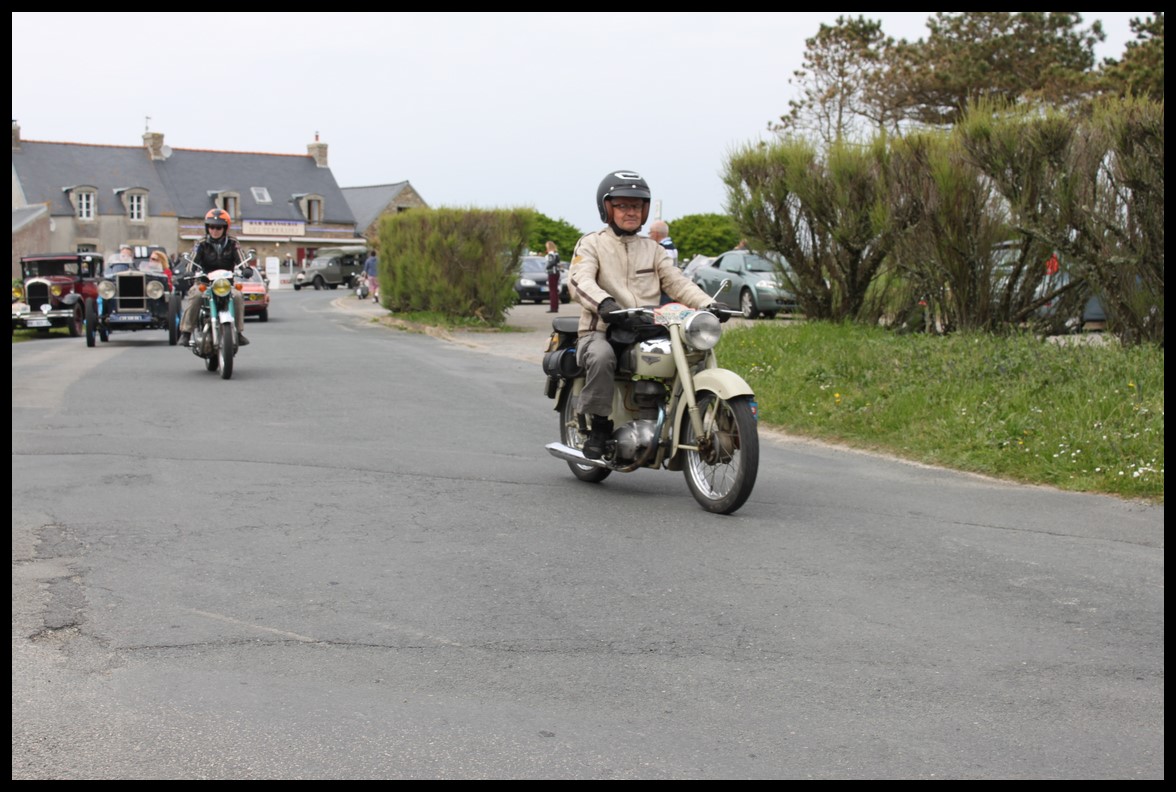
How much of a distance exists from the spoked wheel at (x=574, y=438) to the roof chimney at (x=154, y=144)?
290 feet

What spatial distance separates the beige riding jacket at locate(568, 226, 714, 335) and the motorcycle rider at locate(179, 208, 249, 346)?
805 centimetres

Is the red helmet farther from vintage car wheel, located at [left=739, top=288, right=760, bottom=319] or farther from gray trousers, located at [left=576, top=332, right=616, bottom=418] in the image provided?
vintage car wheel, located at [left=739, top=288, right=760, bottom=319]

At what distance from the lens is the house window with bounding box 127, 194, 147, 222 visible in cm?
8655

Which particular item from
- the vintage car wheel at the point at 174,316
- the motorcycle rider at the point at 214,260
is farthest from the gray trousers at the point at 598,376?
the vintage car wheel at the point at 174,316

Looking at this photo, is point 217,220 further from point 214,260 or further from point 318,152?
point 318,152

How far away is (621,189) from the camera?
8.20 meters

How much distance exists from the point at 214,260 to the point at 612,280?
29.1 ft

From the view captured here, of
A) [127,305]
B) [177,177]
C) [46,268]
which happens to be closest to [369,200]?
[177,177]

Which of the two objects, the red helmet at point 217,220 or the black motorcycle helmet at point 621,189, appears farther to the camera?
the red helmet at point 217,220

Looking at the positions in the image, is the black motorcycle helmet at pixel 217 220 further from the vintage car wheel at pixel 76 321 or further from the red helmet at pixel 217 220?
the vintage car wheel at pixel 76 321

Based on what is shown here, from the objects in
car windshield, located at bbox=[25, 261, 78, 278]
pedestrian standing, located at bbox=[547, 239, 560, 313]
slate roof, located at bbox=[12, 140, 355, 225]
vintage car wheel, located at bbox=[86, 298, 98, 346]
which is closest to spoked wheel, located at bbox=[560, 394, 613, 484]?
vintage car wheel, located at bbox=[86, 298, 98, 346]

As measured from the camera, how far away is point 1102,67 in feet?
151

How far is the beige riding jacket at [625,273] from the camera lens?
27.0 ft

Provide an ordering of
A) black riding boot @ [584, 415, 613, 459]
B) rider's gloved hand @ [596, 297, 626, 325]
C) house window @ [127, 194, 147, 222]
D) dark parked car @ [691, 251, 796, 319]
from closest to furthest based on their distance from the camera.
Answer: rider's gloved hand @ [596, 297, 626, 325]
black riding boot @ [584, 415, 613, 459]
dark parked car @ [691, 251, 796, 319]
house window @ [127, 194, 147, 222]
